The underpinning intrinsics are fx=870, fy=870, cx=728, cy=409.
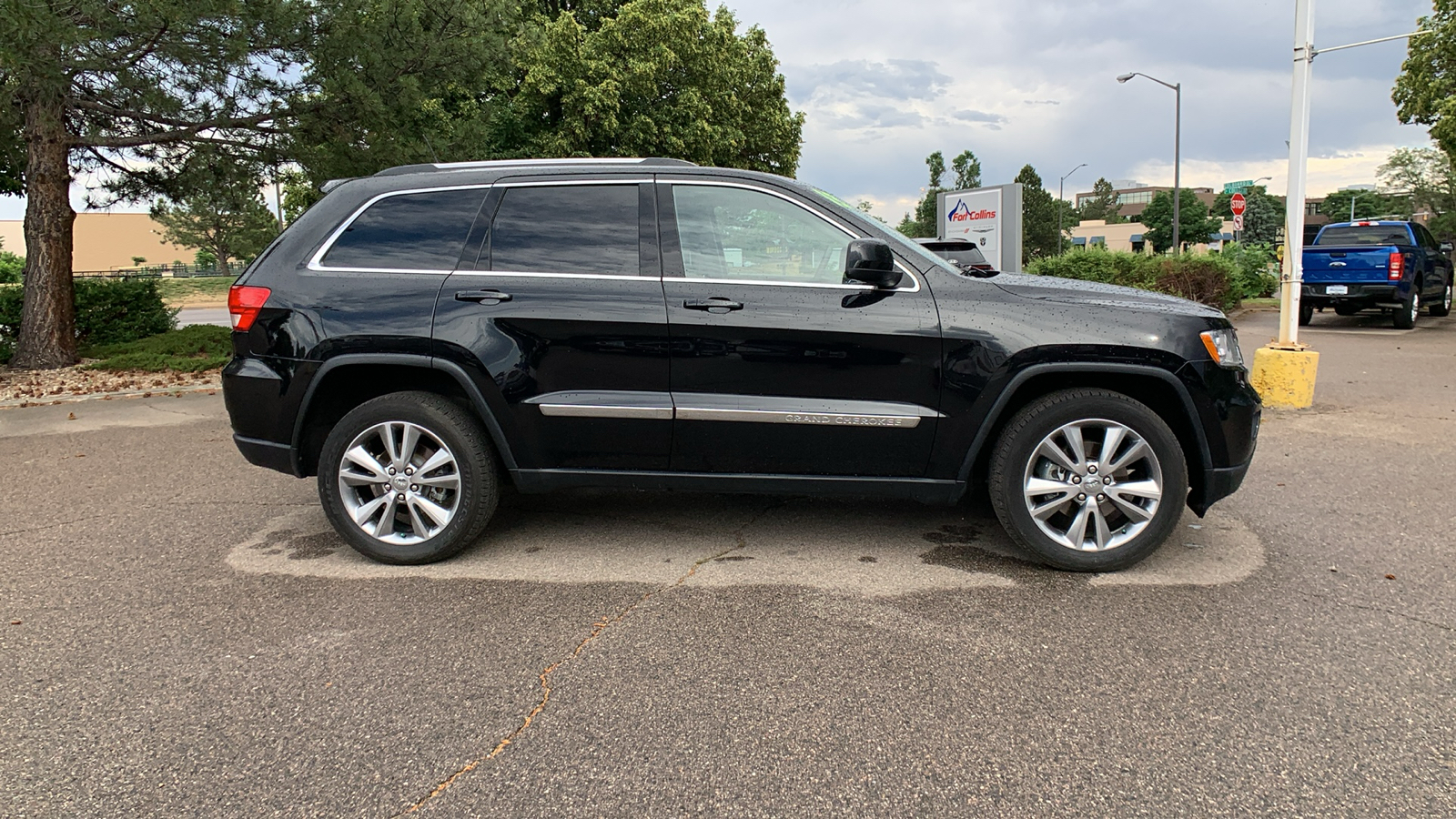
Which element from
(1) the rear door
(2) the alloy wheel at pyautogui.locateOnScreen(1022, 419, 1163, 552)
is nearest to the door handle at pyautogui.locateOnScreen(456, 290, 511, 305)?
(1) the rear door

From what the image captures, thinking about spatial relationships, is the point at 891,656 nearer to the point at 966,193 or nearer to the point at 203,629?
the point at 203,629

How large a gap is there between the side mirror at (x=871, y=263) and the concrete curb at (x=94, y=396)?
27.8ft

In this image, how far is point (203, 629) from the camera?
338cm

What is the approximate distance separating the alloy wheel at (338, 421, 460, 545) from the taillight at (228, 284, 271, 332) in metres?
0.76

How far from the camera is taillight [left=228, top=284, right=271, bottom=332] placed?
13.2 feet

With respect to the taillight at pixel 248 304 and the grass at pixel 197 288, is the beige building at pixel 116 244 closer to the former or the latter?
the grass at pixel 197 288

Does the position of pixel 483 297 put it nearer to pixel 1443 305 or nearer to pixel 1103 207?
pixel 1443 305

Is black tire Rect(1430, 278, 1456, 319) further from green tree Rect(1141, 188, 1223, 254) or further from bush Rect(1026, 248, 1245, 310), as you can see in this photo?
green tree Rect(1141, 188, 1223, 254)

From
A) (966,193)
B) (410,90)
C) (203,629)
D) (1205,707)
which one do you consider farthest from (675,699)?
(966,193)

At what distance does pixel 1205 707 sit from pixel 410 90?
9900 millimetres

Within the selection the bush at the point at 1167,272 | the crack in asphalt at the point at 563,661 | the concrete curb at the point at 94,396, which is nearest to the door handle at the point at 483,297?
the crack in asphalt at the point at 563,661

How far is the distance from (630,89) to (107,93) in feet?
43.4

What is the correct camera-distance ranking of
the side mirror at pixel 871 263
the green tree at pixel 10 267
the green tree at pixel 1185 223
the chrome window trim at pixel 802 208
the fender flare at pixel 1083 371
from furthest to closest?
the green tree at pixel 1185 223 → the green tree at pixel 10 267 → the chrome window trim at pixel 802 208 → the fender flare at pixel 1083 371 → the side mirror at pixel 871 263

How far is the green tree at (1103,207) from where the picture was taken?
128 m
